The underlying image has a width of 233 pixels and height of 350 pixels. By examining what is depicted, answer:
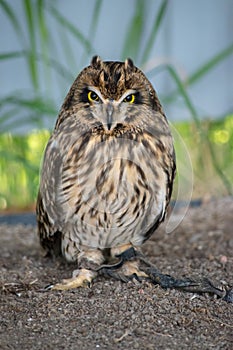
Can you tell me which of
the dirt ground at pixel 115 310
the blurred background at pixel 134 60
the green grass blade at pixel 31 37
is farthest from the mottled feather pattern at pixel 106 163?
the blurred background at pixel 134 60

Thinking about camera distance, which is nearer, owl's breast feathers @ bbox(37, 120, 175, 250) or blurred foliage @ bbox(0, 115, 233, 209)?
owl's breast feathers @ bbox(37, 120, 175, 250)

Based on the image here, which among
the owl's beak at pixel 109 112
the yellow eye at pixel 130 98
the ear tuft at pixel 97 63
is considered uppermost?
the ear tuft at pixel 97 63

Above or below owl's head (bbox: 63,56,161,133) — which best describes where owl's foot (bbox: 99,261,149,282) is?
below

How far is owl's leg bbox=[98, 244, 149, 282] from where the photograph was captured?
3.04 m

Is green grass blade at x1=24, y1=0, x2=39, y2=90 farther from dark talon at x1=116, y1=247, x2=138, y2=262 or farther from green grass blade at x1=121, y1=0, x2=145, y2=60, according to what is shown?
dark talon at x1=116, y1=247, x2=138, y2=262

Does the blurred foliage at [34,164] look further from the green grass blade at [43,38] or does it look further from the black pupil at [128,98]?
the black pupil at [128,98]

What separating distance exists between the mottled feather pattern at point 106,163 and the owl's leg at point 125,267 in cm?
13

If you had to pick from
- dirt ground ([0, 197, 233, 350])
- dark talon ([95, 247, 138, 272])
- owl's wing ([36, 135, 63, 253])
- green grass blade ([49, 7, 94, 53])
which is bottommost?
dirt ground ([0, 197, 233, 350])

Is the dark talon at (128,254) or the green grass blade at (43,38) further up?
the green grass blade at (43,38)

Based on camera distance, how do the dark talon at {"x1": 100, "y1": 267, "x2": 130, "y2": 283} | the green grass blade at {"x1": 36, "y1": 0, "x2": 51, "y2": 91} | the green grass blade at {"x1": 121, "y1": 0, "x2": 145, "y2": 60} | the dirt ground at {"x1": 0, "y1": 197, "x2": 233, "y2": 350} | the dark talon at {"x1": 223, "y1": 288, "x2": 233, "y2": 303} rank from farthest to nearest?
the green grass blade at {"x1": 121, "y1": 0, "x2": 145, "y2": 60} < the green grass blade at {"x1": 36, "y1": 0, "x2": 51, "y2": 91} < the dark talon at {"x1": 100, "y1": 267, "x2": 130, "y2": 283} < the dark talon at {"x1": 223, "y1": 288, "x2": 233, "y2": 303} < the dirt ground at {"x1": 0, "y1": 197, "x2": 233, "y2": 350}

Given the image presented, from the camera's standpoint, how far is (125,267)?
3.17 metres

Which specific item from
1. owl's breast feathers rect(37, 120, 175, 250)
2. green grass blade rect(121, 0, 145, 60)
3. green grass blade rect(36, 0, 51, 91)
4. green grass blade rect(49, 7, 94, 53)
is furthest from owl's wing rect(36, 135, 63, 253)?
green grass blade rect(121, 0, 145, 60)

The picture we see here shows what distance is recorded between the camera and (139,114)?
2.94 m

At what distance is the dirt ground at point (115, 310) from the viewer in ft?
7.76
